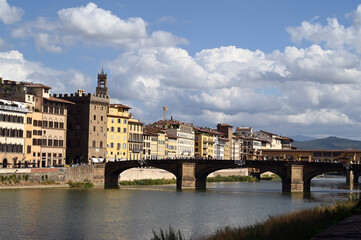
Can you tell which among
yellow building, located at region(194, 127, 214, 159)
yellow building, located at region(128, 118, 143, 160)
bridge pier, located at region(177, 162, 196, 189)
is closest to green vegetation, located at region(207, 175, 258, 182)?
yellow building, located at region(128, 118, 143, 160)

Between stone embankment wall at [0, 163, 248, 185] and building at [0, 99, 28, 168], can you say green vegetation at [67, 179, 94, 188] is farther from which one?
building at [0, 99, 28, 168]

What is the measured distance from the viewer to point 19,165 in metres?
100

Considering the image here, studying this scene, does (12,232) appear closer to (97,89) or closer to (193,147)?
(97,89)

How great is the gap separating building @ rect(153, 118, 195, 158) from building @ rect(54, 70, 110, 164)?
→ 4610 centimetres

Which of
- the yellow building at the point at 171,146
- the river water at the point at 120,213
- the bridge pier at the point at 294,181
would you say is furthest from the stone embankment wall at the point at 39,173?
the yellow building at the point at 171,146

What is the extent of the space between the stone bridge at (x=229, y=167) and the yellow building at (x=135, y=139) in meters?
26.2

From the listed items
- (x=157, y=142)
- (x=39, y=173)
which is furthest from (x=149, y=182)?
(x=157, y=142)

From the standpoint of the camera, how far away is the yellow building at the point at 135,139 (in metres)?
139

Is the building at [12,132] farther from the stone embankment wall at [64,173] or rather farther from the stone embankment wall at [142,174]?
the stone embankment wall at [142,174]

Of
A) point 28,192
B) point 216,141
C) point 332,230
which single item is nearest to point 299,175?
point 28,192

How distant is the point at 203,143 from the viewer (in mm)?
185875

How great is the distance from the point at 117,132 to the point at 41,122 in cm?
2415

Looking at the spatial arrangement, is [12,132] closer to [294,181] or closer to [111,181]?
[111,181]

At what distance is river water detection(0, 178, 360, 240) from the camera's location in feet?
154
